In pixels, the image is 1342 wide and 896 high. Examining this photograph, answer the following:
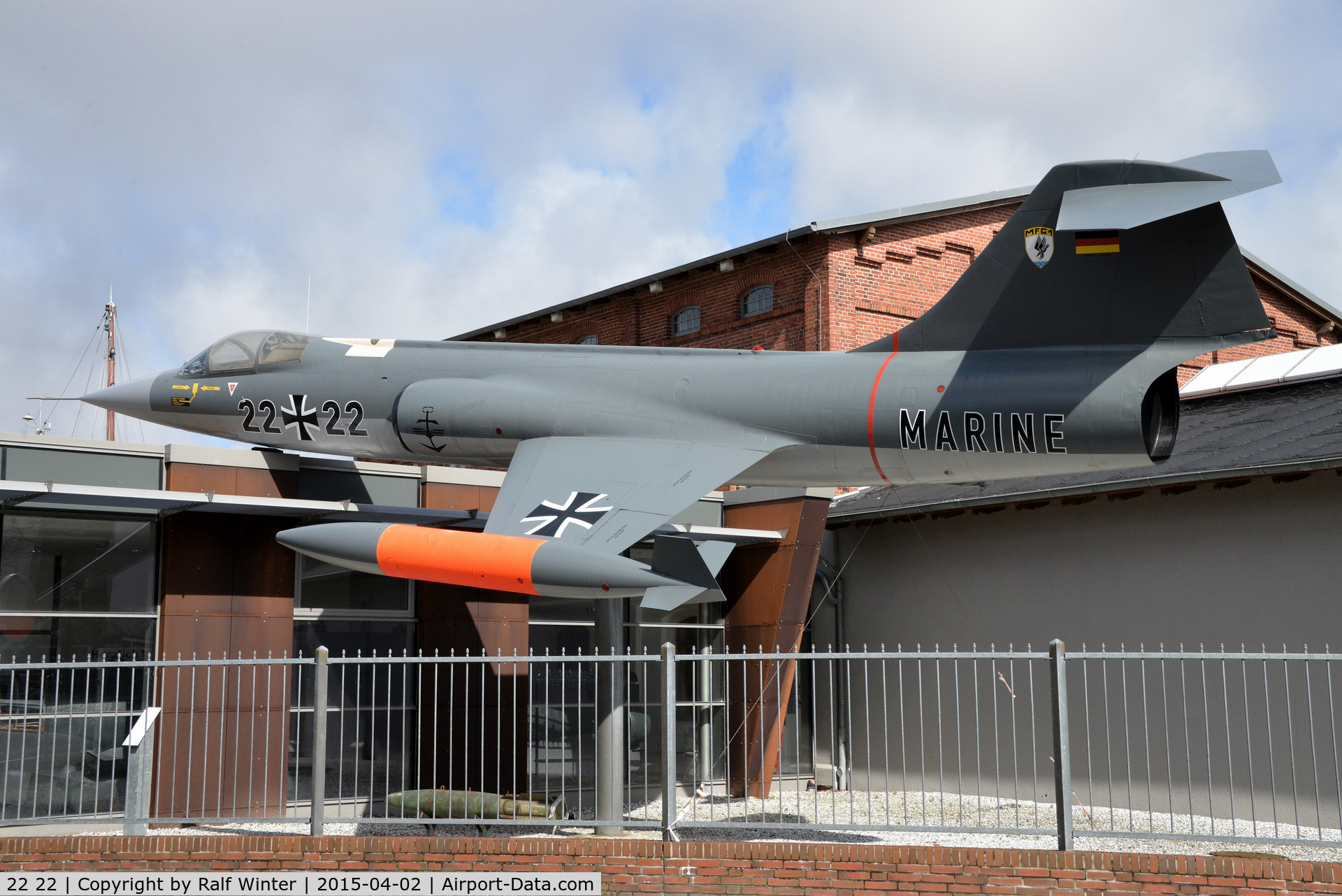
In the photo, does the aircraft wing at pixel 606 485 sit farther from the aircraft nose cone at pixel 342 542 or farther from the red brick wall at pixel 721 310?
the red brick wall at pixel 721 310

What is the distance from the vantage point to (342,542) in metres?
11.2

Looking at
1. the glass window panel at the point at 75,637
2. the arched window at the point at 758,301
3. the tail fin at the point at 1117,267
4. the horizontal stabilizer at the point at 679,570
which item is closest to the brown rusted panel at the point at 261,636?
the glass window panel at the point at 75,637

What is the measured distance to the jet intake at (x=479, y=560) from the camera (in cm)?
1035

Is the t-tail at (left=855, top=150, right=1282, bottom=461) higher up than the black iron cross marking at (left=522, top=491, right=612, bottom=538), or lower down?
higher up

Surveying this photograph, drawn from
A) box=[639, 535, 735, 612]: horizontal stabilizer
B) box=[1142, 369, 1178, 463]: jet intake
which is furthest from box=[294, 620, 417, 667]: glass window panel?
box=[1142, 369, 1178, 463]: jet intake

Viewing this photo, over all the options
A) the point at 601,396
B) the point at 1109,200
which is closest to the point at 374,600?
the point at 601,396

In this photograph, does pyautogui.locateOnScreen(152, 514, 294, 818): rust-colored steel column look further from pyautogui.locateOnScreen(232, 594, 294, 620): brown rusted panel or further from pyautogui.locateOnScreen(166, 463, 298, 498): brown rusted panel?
pyautogui.locateOnScreen(166, 463, 298, 498): brown rusted panel

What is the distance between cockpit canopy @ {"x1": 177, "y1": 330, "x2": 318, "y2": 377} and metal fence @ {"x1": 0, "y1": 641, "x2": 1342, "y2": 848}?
12.0 ft

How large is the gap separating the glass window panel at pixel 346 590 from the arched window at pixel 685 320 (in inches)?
434

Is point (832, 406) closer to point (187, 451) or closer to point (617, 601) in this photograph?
point (617, 601)

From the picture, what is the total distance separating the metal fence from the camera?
42.1ft

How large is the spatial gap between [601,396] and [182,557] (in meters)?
6.04

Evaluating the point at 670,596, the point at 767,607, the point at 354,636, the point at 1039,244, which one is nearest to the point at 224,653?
the point at 354,636

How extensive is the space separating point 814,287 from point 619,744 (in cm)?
1289
